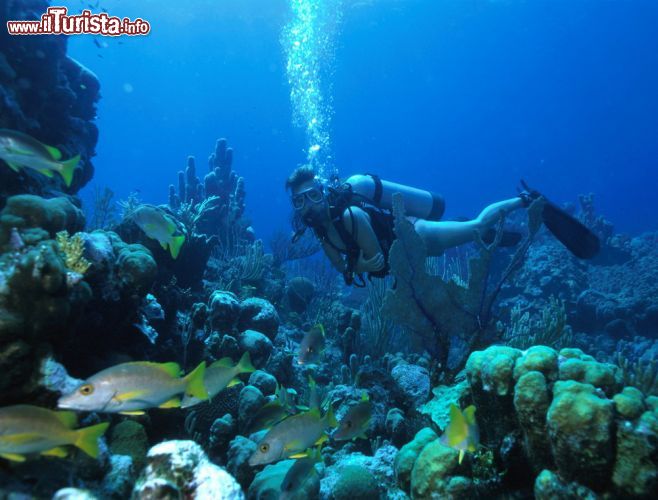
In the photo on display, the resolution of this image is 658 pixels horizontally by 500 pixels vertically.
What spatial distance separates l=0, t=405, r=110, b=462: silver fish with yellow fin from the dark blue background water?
33.4m

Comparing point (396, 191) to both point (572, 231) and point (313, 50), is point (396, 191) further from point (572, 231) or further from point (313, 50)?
point (313, 50)

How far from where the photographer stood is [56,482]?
2.02m

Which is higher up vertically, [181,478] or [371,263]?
[371,263]

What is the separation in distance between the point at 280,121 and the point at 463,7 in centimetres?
7575

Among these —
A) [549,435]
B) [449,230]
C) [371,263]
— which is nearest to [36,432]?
[549,435]

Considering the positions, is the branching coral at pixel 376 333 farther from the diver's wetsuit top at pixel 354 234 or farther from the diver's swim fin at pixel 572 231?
the diver's swim fin at pixel 572 231

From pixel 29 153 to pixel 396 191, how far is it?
5809mm

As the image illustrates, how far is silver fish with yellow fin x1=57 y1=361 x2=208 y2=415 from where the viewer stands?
5.97 feet

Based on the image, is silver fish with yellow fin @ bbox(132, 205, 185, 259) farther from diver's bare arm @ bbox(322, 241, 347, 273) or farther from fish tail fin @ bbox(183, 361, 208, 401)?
diver's bare arm @ bbox(322, 241, 347, 273)

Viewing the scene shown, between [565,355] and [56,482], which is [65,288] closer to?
[56,482]

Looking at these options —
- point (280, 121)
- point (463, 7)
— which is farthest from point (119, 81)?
point (463, 7)

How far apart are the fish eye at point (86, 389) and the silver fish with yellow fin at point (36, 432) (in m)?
0.12

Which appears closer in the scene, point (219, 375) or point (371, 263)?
point (219, 375)

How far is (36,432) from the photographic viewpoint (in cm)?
172
